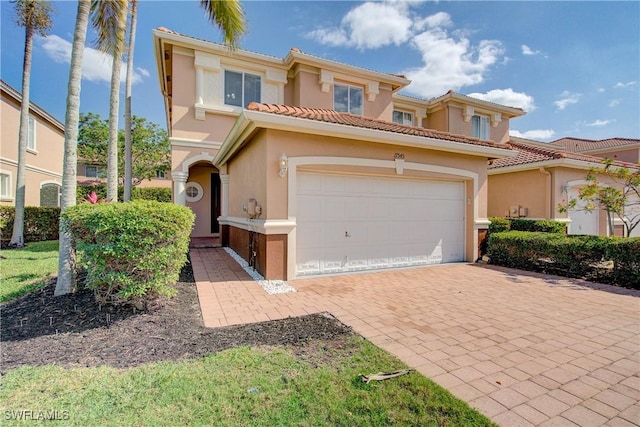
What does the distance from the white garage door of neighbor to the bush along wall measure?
1496cm

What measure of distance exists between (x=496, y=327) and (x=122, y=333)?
5.39 meters

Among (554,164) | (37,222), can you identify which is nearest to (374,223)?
(554,164)

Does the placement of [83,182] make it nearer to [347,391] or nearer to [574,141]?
[347,391]

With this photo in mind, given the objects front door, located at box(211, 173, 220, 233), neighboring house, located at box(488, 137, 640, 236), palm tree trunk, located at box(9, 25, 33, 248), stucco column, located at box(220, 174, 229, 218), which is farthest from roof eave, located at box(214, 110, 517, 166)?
palm tree trunk, located at box(9, 25, 33, 248)

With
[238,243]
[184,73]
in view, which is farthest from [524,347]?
[184,73]

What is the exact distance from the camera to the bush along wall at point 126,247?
4309mm

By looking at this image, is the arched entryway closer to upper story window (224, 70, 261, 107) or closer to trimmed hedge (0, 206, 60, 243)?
upper story window (224, 70, 261, 107)

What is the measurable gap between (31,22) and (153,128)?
564 inches

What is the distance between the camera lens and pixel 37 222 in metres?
14.4

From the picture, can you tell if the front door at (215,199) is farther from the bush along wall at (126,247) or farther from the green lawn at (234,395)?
the green lawn at (234,395)

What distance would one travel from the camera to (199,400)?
8.78ft

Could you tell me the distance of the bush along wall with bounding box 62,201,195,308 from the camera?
4.31 metres

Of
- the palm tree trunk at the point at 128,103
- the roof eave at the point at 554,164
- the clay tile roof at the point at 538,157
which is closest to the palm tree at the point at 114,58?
the palm tree trunk at the point at 128,103

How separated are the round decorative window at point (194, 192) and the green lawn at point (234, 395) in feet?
46.1
